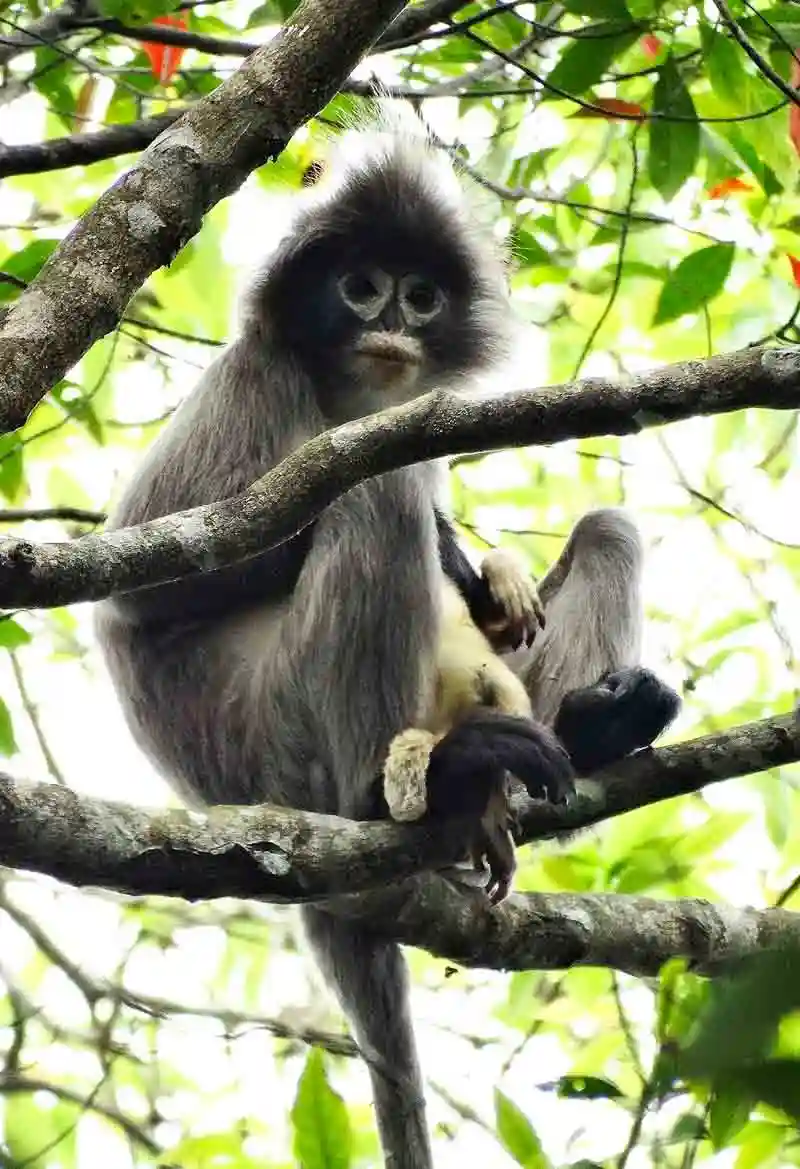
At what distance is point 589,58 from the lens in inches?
142

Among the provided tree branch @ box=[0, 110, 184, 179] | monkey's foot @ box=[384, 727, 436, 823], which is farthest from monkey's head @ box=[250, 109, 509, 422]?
monkey's foot @ box=[384, 727, 436, 823]

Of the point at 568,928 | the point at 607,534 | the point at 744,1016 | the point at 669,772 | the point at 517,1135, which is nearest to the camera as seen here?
the point at 744,1016

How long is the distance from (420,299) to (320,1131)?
270 centimetres

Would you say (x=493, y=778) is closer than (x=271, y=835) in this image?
No

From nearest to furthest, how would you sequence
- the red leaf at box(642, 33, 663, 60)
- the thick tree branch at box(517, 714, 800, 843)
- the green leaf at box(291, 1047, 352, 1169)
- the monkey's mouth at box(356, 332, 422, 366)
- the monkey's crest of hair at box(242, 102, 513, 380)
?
1. the green leaf at box(291, 1047, 352, 1169)
2. the thick tree branch at box(517, 714, 800, 843)
3. the red leaf at box(642, 33, 663, 60)
4. the monkey's mouth at box(356, 332, 422, 366)
5. the monkey's crest of hair at box(242, 102, 513, 380)

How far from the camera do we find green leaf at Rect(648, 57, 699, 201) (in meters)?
3.83

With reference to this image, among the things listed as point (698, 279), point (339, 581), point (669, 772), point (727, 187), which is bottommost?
point (669, 772)

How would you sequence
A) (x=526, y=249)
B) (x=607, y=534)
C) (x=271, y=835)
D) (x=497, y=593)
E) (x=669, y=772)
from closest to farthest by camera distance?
(x=271, y=835) < (x=669, y=772) < (x=497, y=593) < (x=607, y=534) < (x=526, y=249)

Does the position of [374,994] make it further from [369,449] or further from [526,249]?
[526,249]

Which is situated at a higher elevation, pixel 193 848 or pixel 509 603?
pixel 509 603

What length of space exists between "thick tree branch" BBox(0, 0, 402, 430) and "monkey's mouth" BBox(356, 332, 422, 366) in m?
1.63

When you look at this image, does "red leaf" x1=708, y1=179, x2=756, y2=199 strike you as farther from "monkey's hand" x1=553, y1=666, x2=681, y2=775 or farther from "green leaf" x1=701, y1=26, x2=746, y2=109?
"monkey's hand" x1=553, y1=666, x2=681, y2=775

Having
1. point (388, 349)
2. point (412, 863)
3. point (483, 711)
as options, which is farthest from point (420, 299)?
point (412, 863)

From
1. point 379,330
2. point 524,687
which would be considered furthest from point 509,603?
point 379,330
